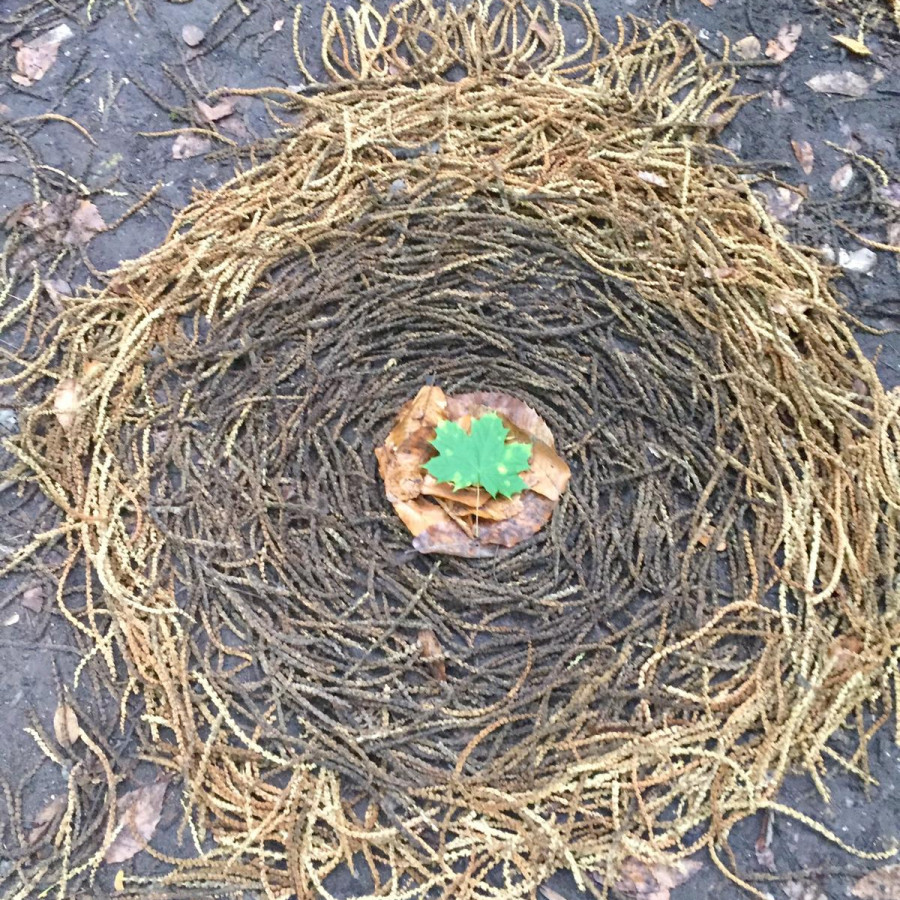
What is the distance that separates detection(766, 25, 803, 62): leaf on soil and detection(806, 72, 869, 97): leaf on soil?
0.10 meters

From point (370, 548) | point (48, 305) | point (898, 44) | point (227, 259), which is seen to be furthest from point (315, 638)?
point (898, 44)

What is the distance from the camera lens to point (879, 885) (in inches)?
54.6

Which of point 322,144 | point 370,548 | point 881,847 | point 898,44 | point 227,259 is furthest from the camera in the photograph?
point 898,44

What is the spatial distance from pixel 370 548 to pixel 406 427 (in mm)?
280

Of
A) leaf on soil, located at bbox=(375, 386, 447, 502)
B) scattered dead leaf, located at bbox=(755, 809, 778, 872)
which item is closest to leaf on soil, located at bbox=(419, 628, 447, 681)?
leaf on soil, located at bbox=(375, 386, 447, 502)

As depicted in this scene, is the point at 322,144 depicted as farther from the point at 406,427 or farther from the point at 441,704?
the point at 441,704

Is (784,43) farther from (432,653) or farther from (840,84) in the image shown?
(432,653)

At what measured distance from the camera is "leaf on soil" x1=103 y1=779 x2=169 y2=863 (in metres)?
1.41

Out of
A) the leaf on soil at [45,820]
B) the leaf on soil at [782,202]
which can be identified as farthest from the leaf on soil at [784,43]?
the leaf on soil at [45,820]

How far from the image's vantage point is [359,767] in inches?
57.1

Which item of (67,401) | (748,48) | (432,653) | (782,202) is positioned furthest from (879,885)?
(748,48)

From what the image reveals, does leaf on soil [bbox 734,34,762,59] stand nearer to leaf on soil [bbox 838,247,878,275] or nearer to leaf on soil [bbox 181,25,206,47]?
leaf on soil [bbox 838,247,878,275]

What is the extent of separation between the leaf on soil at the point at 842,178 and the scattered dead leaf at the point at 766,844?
1.46 meters

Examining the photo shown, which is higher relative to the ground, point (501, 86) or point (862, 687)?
point (501, 86)
